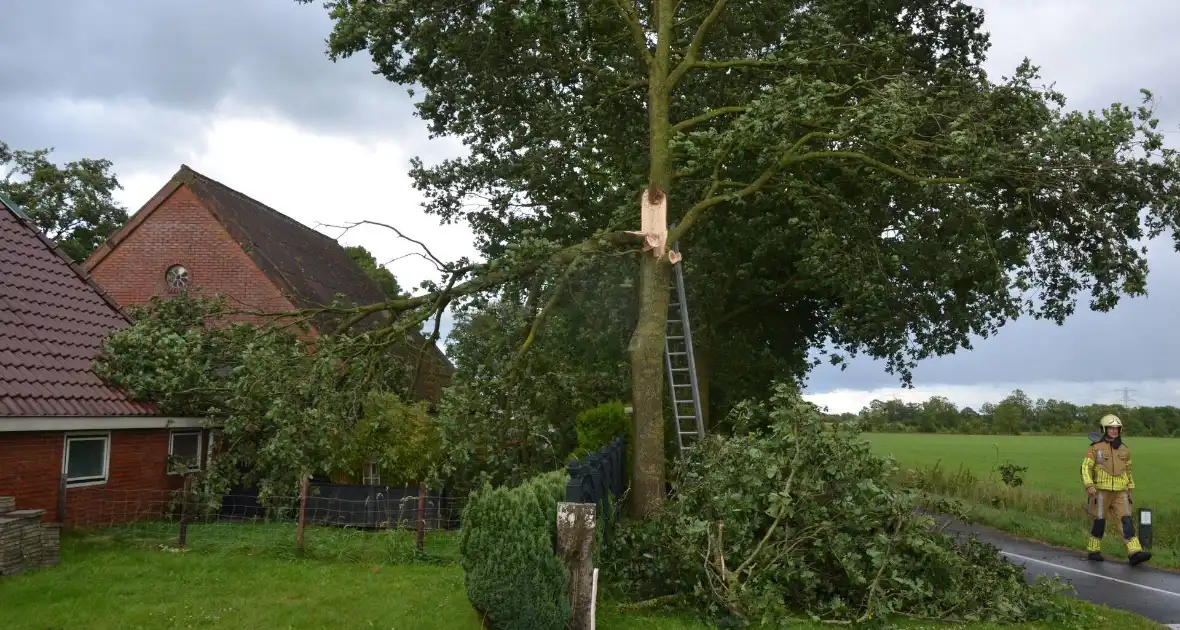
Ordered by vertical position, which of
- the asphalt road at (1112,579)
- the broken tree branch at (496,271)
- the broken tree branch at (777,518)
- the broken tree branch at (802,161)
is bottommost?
the asphalt road at (1112,579)

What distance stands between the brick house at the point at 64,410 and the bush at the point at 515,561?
8051 millimetres

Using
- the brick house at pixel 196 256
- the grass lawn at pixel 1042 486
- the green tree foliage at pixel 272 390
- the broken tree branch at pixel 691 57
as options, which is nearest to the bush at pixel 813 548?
the grass lawn at pixel 1042 486

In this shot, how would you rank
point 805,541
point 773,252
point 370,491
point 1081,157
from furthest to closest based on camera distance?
point 773,252 → point 370,491 → point 1081,157 → point 805,541

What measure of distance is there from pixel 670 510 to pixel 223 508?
9.67 meters

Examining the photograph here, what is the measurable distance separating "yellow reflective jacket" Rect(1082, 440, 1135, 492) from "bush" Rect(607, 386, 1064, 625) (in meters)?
5.05

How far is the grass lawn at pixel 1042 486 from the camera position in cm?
1656

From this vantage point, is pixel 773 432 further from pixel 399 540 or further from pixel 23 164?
pixel 23 164

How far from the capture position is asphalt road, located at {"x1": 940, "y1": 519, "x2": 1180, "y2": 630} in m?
10.1

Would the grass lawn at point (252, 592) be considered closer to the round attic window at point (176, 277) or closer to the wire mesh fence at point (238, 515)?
the wire mesh fence at point (238, 515)

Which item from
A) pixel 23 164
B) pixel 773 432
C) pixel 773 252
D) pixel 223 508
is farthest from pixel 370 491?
pixel 23 164

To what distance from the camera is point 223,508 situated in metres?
16.3

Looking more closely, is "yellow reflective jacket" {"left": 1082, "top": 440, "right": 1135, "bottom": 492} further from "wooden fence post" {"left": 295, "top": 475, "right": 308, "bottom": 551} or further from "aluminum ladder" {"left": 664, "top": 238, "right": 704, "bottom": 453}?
"wooden fence post" {"left": 295, "top": 475, "right": 308, "bottom": 551}

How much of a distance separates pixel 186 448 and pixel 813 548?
41.5 feet

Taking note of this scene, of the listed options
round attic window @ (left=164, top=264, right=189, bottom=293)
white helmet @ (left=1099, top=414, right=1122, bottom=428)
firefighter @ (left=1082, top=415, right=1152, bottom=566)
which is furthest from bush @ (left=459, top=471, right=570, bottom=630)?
round attic window @ (left=164, top=264, right=189, bottom=293)
